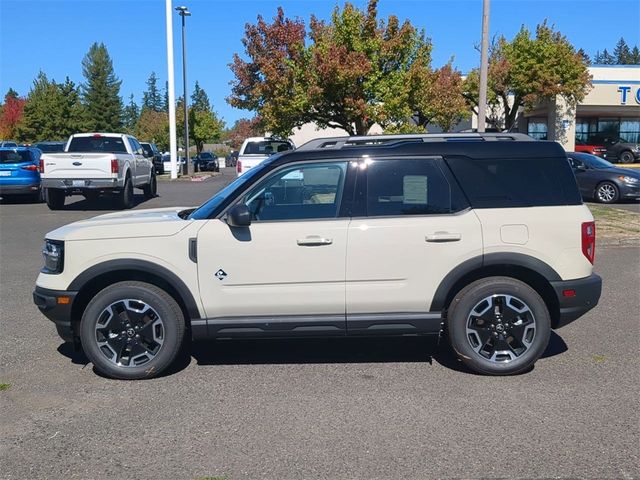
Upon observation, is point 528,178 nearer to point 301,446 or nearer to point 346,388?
point 346,388

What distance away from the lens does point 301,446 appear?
13.4 ft

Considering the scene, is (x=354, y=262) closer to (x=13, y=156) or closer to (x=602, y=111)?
A: (x=13, y=156)

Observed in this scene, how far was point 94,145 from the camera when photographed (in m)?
18.2

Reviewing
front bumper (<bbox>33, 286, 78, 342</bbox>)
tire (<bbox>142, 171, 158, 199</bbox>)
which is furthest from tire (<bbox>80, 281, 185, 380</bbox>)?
tire (<bbox>142, 171, 158, 199</bbox>)

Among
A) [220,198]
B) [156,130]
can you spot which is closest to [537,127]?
[220,198]

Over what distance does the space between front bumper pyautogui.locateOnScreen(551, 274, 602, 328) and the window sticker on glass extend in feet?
4.12

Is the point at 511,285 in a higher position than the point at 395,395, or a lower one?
higher

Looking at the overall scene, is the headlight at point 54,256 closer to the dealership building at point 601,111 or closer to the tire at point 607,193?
the tire at point 607,193

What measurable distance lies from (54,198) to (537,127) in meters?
36.4

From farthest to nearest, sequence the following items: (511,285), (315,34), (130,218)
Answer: (315,34) < (130,218) < (511,285)

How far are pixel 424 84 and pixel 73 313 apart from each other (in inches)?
663

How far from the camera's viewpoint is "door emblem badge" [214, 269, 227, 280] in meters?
5.15

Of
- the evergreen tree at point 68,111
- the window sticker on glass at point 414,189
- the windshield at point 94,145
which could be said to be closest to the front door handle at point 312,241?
the window sticker on glass at point 414,189

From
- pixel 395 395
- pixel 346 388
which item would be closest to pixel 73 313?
pixel 346 388
